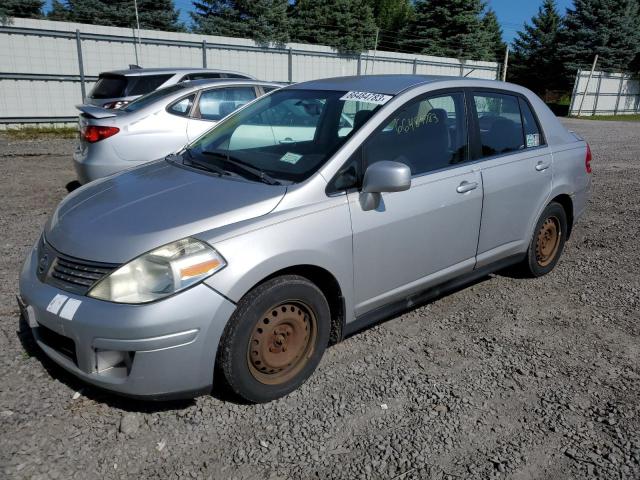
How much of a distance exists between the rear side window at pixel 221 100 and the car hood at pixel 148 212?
3.71 m

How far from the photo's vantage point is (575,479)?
2395 millimetres

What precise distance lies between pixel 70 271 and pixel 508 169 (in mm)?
3055

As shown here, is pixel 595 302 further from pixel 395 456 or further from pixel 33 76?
pixel 33 76

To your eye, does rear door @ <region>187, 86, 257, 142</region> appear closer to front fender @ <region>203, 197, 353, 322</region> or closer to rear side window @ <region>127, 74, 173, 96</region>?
rear side window @ <region>127, 74, 173, 96</region>

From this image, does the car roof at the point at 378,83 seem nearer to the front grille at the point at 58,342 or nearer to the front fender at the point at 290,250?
the front fender at the point at 290,250

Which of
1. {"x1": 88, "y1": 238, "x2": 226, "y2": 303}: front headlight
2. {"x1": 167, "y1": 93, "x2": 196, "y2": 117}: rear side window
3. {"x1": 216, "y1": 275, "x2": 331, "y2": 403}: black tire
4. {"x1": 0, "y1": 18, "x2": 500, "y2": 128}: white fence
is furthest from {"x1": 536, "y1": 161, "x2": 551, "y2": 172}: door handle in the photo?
{"x1": 0, "y1": 18, "x2": 500, "y2": 128}: white fence

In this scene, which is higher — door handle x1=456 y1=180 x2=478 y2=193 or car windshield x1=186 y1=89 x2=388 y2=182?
car windshield x1=186 y1=89 x2=388 y2=182

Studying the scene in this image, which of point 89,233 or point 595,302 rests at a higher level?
point 89,233

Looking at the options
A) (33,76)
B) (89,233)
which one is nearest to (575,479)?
(89,233)

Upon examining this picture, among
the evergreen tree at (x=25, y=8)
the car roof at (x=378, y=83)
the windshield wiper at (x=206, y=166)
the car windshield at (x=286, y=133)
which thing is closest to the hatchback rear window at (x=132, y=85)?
the car windshield at (x=286, y=133)

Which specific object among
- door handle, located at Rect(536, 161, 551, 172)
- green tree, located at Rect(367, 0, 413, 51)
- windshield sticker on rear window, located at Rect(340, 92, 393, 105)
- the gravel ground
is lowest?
the gravel ground

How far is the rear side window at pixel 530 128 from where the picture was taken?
4.36m

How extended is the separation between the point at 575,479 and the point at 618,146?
14215 millimetres

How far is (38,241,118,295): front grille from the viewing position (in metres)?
2.53
